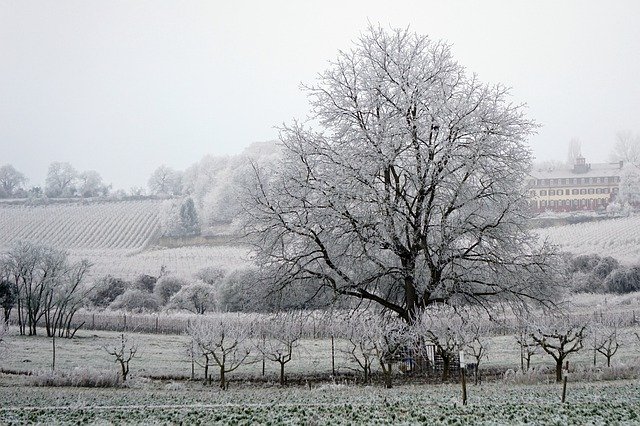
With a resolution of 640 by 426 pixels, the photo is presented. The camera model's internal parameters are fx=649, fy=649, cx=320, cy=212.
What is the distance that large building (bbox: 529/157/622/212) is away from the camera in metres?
72.1

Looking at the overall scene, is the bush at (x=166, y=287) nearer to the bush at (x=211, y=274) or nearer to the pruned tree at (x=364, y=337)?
the bush at (x=211, y=274)

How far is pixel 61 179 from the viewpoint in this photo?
87.2 metres

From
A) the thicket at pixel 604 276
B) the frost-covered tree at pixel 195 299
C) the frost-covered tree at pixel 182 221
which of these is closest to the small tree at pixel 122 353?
the frost-covered tree at pixel 195 299

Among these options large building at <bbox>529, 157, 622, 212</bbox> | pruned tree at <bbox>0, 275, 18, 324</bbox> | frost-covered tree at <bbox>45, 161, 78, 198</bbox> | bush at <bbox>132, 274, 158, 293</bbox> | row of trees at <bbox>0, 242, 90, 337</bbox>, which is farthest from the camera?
frost-covered tree at <bbox>45, 161, 78, 198</bbox>

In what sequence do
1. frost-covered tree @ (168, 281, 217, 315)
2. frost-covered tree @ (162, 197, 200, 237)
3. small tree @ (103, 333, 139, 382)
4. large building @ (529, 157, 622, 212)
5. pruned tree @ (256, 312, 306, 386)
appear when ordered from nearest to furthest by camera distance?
small tree @ (103, 333, 139, 382) < pruned tree @ (256, 312, 306, 386) < frost-covered tree @ (168, 281, 217, 315) < frost-covered tree @ (162, 197, 200, 237) < large building @ (529, 157, 622, 212)

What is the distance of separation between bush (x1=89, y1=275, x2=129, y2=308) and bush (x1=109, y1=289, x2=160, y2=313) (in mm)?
566

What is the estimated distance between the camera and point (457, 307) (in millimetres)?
21172

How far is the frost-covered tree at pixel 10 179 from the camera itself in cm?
7975

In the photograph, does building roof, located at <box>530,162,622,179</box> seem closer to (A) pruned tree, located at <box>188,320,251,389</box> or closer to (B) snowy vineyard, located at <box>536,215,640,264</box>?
(B) snowy vineyard, located at <box>536,215,640,264</box>

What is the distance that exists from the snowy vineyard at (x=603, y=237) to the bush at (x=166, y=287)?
1068 inches

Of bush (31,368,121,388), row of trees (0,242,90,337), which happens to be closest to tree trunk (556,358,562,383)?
bush (31,368,121,388)

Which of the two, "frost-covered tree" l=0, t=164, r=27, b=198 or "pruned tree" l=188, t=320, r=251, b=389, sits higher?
"frost-covered tree" l=0, t=164, r=27, b=198

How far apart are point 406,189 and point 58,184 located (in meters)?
75.3

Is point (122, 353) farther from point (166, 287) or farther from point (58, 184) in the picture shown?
point (58, 184)
